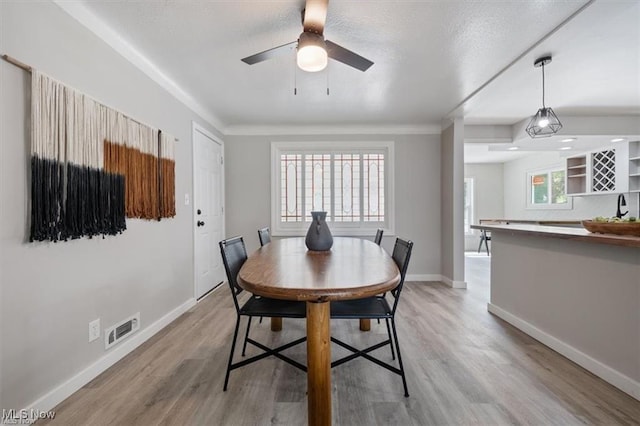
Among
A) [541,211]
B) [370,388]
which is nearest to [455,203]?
[370,388]

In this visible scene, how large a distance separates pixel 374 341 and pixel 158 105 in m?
2.81

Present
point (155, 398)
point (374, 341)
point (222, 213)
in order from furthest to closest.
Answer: point (222, 213) < point (374, 341) < point (155, 398)

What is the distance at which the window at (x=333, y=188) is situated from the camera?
427 cm

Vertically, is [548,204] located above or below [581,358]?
above

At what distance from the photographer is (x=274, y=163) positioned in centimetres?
424

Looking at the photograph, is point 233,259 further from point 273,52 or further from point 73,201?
point 273,52

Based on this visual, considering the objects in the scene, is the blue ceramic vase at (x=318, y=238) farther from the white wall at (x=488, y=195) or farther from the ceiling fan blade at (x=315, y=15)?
the white wall at (x=488, y=195)

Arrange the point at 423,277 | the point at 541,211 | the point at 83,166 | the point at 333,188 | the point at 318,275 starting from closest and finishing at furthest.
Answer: the point at 318,275 < the point at 83,166 < the point at 423,277 < the point at 333,188 < the point at 541,211

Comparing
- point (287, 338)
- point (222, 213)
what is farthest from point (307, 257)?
point (222, 213)

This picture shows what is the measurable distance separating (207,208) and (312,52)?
2645mm

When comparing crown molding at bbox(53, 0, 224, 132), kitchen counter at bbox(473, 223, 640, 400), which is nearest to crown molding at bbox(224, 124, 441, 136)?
crown molding at bbox(53, 0, 224, 132)

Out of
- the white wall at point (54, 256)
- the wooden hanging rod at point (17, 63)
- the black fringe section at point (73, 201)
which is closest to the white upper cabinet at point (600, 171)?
the white wall at point (54, 256)

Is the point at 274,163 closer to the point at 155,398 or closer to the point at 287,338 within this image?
the point at 287,338

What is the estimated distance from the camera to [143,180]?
2.28 meters
